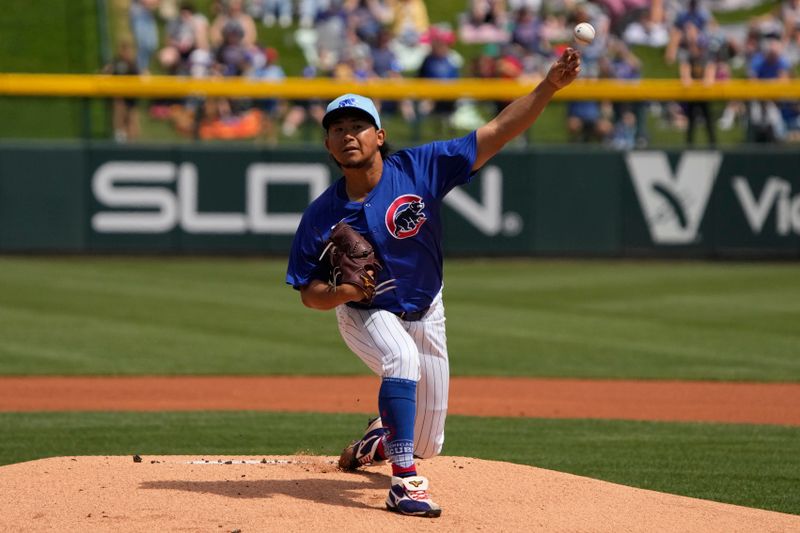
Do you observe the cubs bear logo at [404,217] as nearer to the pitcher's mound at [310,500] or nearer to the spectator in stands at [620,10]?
the pitcher's mound at [310,500]

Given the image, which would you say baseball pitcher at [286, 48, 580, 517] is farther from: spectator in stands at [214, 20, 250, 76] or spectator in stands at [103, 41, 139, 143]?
spectator in stands at [214, 20, 250, 76]

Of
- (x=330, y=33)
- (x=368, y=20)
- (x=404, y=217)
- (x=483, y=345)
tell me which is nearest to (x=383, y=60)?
(x=368, y=20)

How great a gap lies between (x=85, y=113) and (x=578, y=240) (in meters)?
6.59

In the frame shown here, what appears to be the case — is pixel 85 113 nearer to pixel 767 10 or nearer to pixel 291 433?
pixel 291 433

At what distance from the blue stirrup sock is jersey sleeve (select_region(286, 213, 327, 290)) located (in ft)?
1.70

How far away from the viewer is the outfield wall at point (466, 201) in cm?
1753

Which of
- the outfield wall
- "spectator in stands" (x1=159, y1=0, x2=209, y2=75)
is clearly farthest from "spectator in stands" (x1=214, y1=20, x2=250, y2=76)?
the outfield wall

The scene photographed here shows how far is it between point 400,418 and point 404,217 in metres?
0.80

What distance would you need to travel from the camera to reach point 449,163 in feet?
18.5

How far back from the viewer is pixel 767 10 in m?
25.3

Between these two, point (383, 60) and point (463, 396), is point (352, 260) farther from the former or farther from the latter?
point (383, 60)

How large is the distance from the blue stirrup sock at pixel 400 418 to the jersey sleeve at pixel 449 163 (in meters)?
0.82

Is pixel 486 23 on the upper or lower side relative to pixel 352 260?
upper

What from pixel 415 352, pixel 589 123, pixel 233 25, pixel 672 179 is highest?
pixel 233 25
